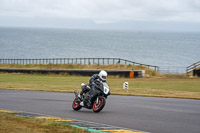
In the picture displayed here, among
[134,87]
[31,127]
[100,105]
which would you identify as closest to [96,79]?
[100,105]

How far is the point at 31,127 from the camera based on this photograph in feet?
31.1

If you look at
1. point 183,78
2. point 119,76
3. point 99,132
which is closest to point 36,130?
point 99,132

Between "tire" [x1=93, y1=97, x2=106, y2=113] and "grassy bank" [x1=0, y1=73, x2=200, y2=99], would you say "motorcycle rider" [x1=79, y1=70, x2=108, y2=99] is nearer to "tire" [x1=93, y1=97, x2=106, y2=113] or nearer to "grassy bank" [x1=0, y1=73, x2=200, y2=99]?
"tire" [x1=93, y1=97, x2=106, y2=113]

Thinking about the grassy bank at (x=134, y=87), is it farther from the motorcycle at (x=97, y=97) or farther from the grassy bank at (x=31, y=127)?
the grassy bank at (x=31, y=127)

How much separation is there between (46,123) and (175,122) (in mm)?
3596

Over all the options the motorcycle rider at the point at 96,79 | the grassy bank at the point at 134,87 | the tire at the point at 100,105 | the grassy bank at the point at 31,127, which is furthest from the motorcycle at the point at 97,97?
the grassy bank at the point at 134,87

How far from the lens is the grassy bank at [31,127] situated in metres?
8.94

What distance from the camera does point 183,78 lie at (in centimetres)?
4081

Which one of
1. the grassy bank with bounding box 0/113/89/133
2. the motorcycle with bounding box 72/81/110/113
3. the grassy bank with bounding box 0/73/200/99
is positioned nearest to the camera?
the grassy bank with bounding box 0/113/89/133

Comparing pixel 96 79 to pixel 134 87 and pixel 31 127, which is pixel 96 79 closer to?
pixel 31 127

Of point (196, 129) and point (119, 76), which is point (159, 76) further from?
point (196, 129)

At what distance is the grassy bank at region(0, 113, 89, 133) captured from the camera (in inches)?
352

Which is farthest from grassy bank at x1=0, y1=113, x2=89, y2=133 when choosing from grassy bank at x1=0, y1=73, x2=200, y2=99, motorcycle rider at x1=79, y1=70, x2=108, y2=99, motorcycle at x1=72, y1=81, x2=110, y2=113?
grassy bank at x1=0, y1=73, x2=200, y2=99

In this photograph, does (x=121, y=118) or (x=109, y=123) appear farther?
(x=121, y=118)
